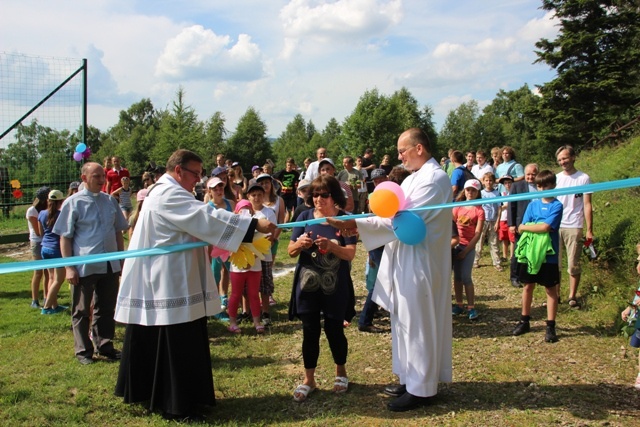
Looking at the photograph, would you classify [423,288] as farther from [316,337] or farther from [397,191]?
[316,337]

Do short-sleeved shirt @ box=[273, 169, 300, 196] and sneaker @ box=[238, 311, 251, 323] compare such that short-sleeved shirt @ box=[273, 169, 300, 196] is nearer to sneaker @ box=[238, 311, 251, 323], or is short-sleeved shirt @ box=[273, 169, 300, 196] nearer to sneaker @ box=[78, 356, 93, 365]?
sneaker @ box=[238, 311, 251, 323]

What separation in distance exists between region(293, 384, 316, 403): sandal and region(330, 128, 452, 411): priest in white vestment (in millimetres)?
801

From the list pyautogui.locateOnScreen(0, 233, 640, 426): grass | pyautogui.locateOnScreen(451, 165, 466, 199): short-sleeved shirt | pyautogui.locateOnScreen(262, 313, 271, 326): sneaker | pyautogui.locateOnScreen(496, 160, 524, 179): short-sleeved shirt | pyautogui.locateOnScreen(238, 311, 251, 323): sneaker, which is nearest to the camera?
pyautogui.locateOnScreen(0, 233, 640, 426): grass

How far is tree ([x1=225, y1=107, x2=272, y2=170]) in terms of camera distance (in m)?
64.9

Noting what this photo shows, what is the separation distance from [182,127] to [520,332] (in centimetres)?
3834

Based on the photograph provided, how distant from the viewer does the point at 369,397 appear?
473 cm

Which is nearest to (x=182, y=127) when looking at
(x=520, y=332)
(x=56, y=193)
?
(x=56, y=193)

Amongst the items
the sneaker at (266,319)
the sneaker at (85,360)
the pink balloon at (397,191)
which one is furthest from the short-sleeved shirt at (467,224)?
the sneaker at (85,360)

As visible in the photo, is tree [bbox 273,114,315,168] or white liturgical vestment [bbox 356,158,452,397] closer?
white liturgical vestment [bbox 356,158,452,397]

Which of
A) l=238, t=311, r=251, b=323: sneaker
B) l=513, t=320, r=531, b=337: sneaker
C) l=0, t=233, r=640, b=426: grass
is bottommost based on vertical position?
l=0, t=233, r=640, b=426: grass

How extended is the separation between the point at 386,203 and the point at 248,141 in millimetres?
62553

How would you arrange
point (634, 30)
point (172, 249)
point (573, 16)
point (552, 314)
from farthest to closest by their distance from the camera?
point (573, 16) < point (634, 30) < point (552, 314) < point (172, 249)

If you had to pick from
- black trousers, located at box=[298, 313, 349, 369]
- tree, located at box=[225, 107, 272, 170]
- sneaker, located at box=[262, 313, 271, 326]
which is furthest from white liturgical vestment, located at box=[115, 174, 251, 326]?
tree, located at box=[225, 107, 272, 170]

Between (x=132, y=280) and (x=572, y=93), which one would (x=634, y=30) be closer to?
(x=572, y=93)
